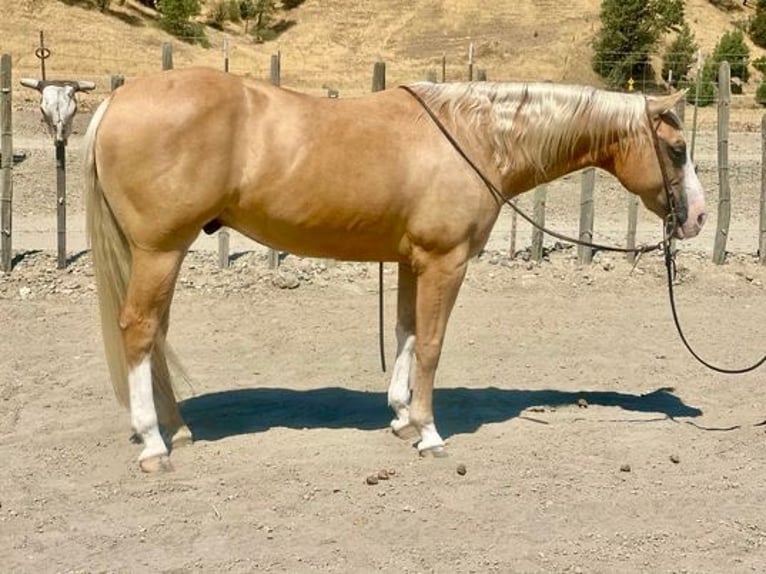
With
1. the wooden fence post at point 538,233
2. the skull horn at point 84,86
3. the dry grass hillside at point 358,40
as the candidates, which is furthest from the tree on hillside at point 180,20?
the wooden fence post at point 538,233

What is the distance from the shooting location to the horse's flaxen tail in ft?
15.3

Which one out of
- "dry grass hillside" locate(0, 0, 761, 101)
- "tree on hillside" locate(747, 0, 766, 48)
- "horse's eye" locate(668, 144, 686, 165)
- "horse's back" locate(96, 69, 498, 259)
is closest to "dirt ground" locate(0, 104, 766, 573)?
"horse's back" locate(96, 69, 498, 259)

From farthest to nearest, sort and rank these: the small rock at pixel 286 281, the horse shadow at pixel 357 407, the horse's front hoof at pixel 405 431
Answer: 1. the small rock at pixel 286 281
2. the horse shadow at pixel 357 407
3. the horse's front hoof at pixel 405 431

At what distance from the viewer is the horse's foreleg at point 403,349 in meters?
5.30

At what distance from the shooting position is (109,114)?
14.9 ft

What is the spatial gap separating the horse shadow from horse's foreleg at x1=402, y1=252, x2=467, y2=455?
0.35 metres

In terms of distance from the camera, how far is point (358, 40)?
1491 inches

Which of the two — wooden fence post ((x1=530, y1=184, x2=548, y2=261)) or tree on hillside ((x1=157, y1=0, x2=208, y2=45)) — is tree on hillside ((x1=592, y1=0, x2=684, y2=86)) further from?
wooden fence post ((x1=530, y1=184, x2=548, y2=261))

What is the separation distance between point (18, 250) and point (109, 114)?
17.3 ft

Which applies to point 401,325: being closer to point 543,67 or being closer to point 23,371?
point 23,371

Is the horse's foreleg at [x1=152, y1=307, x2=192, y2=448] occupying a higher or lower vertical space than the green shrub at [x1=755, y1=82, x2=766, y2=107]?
lower

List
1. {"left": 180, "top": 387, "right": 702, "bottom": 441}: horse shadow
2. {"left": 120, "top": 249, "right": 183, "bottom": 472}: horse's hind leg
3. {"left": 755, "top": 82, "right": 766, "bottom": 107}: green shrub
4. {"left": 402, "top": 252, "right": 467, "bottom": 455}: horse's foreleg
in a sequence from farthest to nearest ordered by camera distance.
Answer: {"left": 755, "top": 82, "right": 766, "bottom": 107}: green shrub → {"left": 180, "top": 387, "right": 702, "bottom": 441}: horse shadow → {"left": 402, "top": 252, "right": 467, "bottom": 455}: horse's foreleg → {"left": 120, "top": 249, "right": 183, "bottom": 472}: horse's hind leg

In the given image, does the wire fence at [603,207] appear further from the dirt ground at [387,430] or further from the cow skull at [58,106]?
the cow skull at [58,106]

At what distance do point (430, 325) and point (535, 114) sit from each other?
3.97 ft
